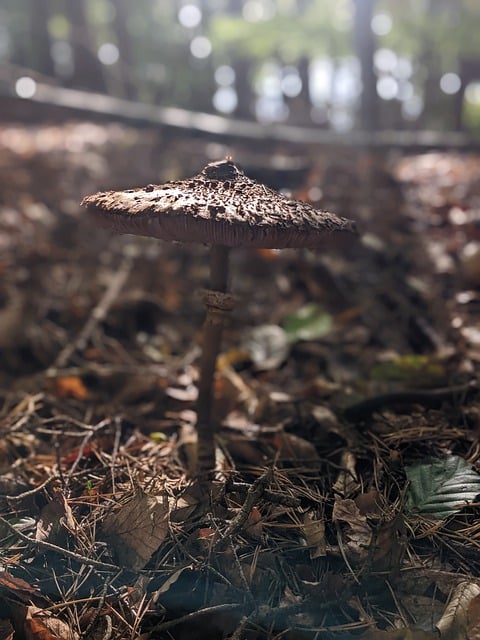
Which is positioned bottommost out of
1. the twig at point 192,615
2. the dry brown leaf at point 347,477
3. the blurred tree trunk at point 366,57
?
the twig at point 192,615

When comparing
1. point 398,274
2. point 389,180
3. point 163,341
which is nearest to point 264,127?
point 389,180

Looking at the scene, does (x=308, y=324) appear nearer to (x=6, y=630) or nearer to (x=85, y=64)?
(x=6, y=630)

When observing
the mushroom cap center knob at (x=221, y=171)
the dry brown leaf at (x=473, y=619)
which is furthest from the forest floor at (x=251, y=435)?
the mushroom cap center knob at (x=221, y=171)

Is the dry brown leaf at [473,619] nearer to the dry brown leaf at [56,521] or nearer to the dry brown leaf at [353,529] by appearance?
the dry brown leaf at [353,529]

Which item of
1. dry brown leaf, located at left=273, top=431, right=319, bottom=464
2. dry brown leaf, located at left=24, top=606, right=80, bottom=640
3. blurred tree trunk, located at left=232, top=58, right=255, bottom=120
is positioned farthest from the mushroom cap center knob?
blurred tree trunk, located at left=232, top=58, right=255, bottom=120

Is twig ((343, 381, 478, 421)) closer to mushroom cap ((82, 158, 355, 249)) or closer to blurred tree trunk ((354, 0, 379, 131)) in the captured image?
mushroom cap ((82, 158, 355, 249))
